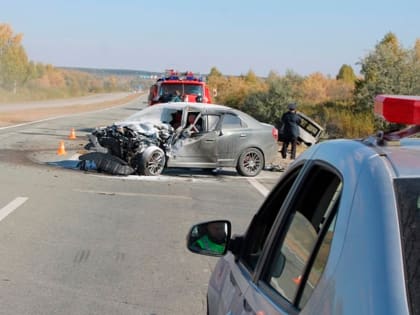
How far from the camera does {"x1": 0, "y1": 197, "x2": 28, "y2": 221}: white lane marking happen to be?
9.87m

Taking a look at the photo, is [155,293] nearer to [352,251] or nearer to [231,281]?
[231,281]

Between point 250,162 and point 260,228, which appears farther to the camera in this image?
point 250,162

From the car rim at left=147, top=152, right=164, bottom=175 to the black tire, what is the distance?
1921 millimetres


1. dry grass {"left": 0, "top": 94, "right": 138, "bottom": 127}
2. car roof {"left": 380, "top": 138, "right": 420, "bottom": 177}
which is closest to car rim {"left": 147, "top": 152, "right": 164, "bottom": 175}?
car roof {"left": 380, "top": 138, "right": 420, "bottom": 177}

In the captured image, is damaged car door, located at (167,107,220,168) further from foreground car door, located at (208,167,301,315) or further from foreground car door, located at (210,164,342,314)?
foreground car door, located at (210,164,342,314)

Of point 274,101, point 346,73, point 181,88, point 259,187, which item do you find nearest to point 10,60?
point 346,73

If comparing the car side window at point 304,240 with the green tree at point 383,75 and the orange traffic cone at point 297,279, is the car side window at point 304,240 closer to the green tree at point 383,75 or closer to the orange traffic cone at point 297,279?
the orange traffic cone at point 297,279

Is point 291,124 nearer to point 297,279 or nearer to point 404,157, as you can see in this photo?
point 297,279

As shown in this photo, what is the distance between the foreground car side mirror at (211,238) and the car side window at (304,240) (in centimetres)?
64

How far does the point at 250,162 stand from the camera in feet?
53.3

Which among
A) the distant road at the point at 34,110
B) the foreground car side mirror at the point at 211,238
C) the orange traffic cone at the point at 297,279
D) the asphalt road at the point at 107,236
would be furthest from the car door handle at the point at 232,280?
the distant road at the point at 34,110

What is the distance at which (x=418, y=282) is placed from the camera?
1.76m

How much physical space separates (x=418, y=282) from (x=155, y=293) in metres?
4.68

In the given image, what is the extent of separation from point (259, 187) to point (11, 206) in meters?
5.62
